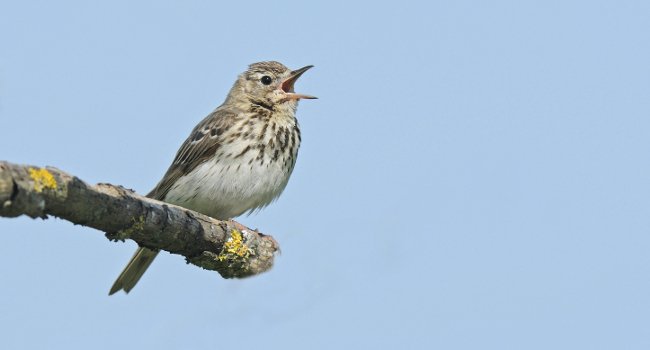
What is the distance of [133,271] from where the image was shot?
949 cm

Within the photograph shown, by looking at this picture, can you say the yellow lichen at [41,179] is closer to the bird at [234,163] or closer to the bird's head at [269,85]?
the bird at [234,163]

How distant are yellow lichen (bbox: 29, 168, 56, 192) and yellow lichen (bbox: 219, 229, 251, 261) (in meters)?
2.52

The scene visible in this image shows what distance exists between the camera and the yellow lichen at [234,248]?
7.60 metres

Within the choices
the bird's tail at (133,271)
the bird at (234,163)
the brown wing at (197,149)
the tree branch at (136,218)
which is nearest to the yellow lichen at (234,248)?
the tree branch at (136,218)

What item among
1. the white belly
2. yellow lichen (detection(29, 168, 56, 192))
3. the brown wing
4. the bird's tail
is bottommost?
yellow lichen (detection(29, 168, 56, 192))

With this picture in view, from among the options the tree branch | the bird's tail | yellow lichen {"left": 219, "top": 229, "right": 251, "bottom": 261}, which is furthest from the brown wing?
yellow lichen {"left": 219, "top": 229, "right": 251, "bottom": 261}

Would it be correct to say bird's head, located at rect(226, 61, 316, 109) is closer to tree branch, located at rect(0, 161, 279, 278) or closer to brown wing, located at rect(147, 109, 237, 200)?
brown wing, located at rect(147, 109, 237, 200)

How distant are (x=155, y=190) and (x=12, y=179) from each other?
538 centimetres

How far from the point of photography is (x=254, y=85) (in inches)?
432

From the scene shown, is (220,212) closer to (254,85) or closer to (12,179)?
(254,85)

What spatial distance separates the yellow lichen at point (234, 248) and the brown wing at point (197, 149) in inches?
89.4

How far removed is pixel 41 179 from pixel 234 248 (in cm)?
272

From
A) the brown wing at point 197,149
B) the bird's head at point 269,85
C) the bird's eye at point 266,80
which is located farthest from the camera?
the bird's eye at point 266,80

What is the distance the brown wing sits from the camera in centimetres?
998
